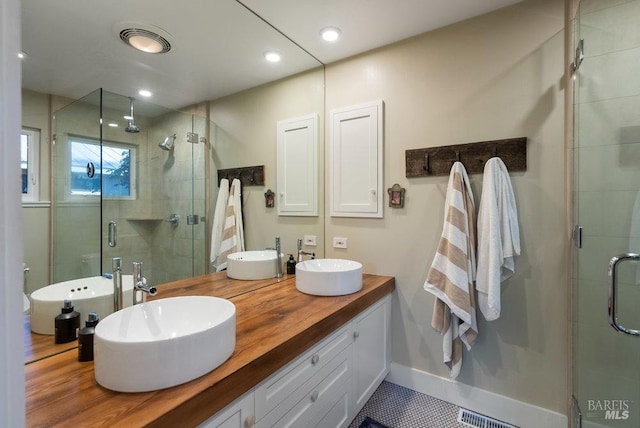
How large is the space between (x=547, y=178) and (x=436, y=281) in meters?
0.85

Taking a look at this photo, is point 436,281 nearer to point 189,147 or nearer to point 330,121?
point 330,121

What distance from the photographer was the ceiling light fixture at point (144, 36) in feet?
4.47

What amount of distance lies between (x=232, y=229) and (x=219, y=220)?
0.44 ft

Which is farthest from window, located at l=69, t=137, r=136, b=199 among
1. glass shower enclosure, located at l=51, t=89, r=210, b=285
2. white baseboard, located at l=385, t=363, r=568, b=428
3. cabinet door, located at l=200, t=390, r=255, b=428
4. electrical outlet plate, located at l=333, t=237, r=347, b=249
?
white baseboard, located at l=385, t=363, r=568, b=428

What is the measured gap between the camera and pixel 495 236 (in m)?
1.69

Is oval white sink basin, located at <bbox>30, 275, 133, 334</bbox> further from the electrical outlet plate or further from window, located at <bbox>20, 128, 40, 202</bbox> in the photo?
the electrical outlet plate

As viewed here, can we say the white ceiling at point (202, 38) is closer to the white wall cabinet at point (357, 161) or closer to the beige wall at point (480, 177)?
the beige wall at point (480, 177)

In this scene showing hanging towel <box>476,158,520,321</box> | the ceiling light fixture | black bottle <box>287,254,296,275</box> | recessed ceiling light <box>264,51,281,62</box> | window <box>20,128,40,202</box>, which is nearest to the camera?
window <box>20,128,40,202</box>

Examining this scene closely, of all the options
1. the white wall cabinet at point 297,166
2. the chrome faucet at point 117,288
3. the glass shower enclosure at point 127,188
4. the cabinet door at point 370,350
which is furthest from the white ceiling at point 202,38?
the cabinet door at point 370,350

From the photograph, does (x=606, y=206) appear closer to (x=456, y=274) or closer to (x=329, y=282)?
(x=456, y=274)

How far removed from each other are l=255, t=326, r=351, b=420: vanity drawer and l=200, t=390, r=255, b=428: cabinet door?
3 cm

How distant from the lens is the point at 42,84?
1.08 metres

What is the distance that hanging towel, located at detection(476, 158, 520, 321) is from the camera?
5.49ft

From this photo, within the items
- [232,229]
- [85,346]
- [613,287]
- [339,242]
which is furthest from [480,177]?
[85,346]
